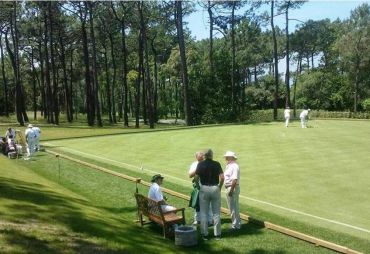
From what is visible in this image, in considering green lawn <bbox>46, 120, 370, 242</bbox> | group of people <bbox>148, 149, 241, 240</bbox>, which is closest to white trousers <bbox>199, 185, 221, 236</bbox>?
group of people <bbox>148, 149, 241, 240</bbox>

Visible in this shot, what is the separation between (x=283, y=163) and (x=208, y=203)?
10173 millimetres

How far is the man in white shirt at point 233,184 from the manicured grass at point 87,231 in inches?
15.8

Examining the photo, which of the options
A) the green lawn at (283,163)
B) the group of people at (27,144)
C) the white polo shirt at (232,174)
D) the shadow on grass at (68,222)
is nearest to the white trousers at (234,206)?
the white polo shirt at (232,174)

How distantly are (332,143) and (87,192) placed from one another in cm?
1641

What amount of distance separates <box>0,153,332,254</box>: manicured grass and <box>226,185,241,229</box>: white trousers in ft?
0.90

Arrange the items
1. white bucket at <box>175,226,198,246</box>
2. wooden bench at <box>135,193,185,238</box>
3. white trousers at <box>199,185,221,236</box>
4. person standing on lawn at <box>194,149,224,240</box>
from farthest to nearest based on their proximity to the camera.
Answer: wooden bench at <box>135,193,185,238</box> → white trousers at <box>199,185,221,236</box> → person standing on lawn at <box>194,149,224,240</box> → white bucket at <box>175,226,198,246</box>

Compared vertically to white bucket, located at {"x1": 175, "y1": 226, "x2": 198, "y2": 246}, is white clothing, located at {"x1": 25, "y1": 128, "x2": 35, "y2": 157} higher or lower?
higher

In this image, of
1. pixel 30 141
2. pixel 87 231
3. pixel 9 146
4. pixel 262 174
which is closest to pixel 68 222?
pixel 87 231

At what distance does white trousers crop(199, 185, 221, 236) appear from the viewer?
448 inches

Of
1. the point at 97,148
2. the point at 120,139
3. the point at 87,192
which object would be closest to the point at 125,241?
the point at 87,192

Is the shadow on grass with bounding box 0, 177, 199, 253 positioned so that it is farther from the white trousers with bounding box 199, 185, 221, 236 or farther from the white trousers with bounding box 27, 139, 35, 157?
the white trousers with bounding box 27, 139, 35, 157

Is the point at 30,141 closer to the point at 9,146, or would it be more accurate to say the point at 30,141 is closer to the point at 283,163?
the point at 9,146

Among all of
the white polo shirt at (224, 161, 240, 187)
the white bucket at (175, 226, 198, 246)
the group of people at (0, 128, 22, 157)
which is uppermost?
the white polo shirt at (224, 161, 240, 187)

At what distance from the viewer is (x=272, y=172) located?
62.0 feet
